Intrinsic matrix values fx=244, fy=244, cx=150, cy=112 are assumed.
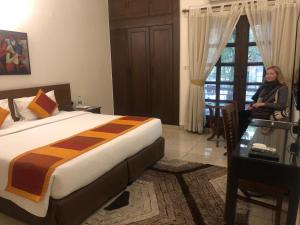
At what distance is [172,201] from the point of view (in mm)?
2498

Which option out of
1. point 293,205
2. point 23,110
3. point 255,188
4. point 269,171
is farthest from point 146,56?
Answer: point 293,205

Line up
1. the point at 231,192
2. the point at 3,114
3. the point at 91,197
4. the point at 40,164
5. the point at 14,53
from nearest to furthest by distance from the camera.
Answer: the point at 231,192 < the point at 40,164 < the point at 91,197 < the point at 3,114 < the point at 14,53

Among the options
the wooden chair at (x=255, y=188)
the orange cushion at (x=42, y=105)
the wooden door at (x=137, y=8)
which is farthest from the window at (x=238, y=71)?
the orange cushion at (x=42, y=105)

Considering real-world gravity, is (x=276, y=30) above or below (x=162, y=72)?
above

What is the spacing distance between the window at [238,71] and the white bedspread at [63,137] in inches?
77.1

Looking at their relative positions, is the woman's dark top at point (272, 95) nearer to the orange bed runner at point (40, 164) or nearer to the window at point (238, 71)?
the window at point (238, 71)

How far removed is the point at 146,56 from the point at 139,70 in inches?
13.9

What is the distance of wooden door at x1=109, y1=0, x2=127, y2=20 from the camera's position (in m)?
5.27

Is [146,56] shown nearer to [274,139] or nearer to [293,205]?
[274,139]

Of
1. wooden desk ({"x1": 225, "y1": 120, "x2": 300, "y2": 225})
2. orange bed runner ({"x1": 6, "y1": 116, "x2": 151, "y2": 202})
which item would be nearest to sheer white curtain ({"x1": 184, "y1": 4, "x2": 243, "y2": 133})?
orange bed runner ({"x1": 6, "y1": 116, "x2": 151, "y2": 202})

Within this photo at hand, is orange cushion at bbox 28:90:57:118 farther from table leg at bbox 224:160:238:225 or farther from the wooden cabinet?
table leg at bbox 224:160:238:225

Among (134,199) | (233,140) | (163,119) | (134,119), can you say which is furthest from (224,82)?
(134,199)

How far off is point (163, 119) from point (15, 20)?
10.7 ft

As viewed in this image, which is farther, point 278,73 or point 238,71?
point 238,71
